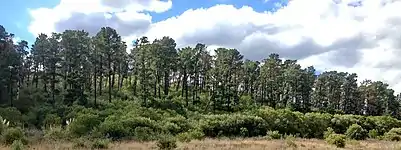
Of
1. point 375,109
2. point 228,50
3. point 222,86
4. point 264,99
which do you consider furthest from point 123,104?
point 375,109

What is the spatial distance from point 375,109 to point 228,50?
1586 inches

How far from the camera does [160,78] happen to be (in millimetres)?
83438

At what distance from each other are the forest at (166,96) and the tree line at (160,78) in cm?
18

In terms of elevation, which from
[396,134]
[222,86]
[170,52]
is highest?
[170,52]

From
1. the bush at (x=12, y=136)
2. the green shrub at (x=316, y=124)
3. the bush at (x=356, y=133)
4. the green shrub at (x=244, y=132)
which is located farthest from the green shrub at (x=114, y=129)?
the bush at (x=356, y=133)

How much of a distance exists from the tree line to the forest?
183mm

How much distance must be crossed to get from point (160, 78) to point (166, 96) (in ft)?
22.7

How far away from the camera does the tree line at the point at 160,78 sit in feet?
218

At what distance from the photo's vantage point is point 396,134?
55.0 metres

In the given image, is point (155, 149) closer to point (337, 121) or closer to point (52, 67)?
point (337, 121)

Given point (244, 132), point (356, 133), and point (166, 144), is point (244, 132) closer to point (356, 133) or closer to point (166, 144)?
point (356, 133)

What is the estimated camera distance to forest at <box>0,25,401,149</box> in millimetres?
43125

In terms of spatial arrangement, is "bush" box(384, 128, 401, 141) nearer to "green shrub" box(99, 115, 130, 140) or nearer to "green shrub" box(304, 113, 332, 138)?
"green shrub" box(304, 113, 332, 138)

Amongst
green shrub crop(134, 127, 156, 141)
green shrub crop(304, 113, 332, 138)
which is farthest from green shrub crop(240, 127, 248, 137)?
green shrub crop(304, 113, 332, 138)
